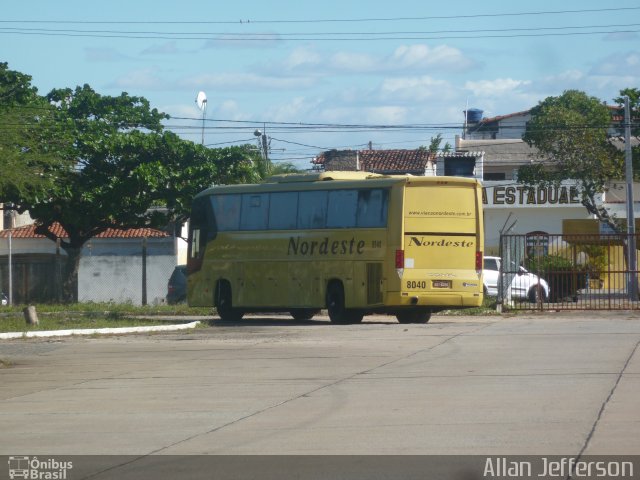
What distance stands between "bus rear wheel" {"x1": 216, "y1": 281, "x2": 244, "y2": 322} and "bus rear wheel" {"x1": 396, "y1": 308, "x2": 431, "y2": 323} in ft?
15.5

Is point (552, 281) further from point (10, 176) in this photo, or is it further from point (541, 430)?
point (541, 430)

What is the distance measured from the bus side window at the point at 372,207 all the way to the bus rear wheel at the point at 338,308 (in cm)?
185

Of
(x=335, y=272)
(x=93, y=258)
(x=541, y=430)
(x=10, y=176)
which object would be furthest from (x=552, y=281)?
(x=541, y=430)

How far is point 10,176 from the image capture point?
84.7 feet

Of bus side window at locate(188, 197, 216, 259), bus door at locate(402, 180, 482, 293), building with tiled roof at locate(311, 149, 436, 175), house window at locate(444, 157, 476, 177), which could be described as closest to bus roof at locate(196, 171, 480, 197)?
bus door at locate(402, 180, 482, 293)

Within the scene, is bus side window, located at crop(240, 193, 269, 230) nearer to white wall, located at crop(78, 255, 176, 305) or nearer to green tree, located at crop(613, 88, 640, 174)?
white wall, located at crop(78, 255, 176, 305)

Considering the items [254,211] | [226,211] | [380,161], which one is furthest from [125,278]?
[380,161]

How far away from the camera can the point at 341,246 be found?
89.5ft

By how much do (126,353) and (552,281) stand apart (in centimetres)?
1606

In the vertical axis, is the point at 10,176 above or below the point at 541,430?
above

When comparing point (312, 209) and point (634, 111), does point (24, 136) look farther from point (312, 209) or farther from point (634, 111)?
point (634, 111)

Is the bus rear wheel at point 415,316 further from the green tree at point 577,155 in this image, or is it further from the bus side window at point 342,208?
the green tree at point 577,155

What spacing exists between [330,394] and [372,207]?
13726 millimetres
